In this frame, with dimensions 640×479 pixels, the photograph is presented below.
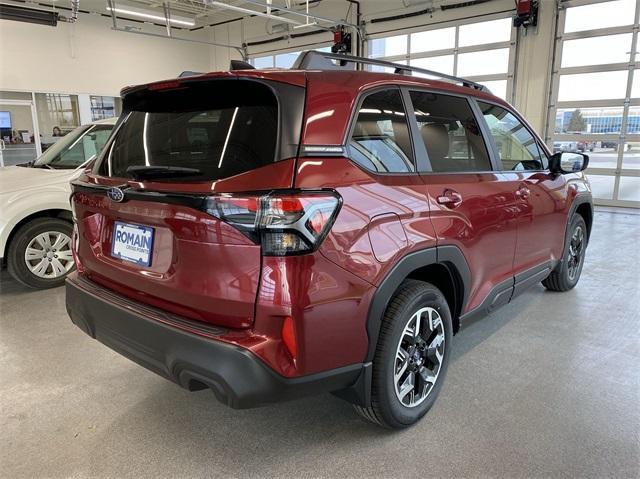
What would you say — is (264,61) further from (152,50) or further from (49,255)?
(49,255)

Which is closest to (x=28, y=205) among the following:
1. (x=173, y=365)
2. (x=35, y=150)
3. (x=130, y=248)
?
(x=130, y=248)

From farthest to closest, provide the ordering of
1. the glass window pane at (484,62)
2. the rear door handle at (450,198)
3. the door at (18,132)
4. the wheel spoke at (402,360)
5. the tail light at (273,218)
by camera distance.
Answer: the door at (18,132) < the glass window pane at (484,62) < the rear door handle at (450,198) < the wheel spoke at (402,360) < the tail light at (273,218)

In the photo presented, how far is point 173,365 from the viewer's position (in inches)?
61.6

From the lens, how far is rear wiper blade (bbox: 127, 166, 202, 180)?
5.32ft

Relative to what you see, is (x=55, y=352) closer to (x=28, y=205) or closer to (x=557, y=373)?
(x=28, y=205)

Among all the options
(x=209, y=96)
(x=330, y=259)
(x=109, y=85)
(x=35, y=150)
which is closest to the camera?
(x=330, y=259)

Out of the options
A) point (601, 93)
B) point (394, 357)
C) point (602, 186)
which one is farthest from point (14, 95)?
point (602, 186)

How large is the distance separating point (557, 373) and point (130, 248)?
7.68ft

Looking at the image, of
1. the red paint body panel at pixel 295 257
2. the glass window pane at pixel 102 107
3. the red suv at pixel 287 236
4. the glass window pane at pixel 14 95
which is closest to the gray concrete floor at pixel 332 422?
the red suv at pixel 287 236

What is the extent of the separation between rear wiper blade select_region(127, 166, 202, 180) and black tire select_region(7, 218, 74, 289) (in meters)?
2.73

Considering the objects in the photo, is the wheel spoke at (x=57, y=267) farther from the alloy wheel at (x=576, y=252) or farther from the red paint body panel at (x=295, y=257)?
the alloy wheel at (x=576, y=252)

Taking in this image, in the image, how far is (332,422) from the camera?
2.12 metres

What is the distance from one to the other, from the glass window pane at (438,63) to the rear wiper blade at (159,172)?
10239 mm

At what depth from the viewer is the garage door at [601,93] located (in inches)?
345
